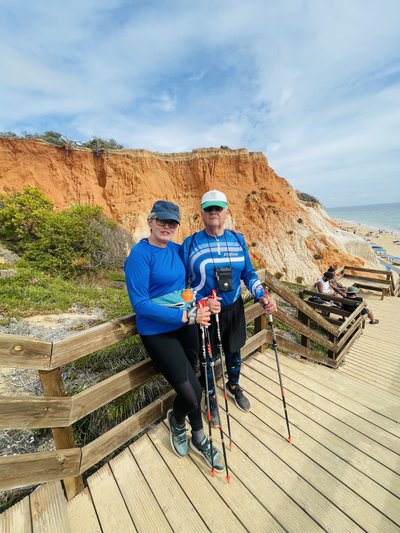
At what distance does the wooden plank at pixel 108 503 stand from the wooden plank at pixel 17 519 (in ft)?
1.35

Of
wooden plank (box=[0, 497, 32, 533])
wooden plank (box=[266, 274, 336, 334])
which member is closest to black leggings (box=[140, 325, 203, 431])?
wooden plank (box=[0, 497, 32, 533])

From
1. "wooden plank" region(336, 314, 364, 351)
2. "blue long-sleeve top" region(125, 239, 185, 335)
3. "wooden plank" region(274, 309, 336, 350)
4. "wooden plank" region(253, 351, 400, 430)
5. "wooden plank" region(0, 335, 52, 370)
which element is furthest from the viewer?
"wooden plank" region(336, 314, 364, 351)

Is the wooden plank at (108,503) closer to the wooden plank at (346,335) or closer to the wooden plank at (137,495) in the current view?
the wooden plank at (137,495)

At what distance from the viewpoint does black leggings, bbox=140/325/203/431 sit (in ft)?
6.46

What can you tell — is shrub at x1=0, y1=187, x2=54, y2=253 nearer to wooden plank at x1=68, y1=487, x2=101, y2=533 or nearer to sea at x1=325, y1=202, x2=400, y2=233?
wooden plank at x1=68, y1=487, x2=101, y2=533

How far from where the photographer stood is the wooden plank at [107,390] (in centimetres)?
180

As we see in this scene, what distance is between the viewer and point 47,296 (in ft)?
21.0

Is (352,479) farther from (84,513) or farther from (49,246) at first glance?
(49,246)

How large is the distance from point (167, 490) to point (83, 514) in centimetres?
61

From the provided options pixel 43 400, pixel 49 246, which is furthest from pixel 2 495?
pixel 49 246

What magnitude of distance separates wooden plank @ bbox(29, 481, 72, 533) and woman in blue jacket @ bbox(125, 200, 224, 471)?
97 cm

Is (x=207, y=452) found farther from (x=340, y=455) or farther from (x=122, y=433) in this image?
(x=340, y=455)

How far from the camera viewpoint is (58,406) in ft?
5.47

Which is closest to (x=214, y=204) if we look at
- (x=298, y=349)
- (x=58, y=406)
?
(x=58, y=406)
